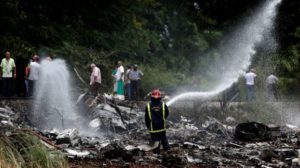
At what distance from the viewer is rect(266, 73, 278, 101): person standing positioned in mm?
26984

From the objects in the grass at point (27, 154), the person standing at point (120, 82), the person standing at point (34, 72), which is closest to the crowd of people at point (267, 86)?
the person standing at point (120, 82)

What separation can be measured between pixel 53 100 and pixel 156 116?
28.2 ft

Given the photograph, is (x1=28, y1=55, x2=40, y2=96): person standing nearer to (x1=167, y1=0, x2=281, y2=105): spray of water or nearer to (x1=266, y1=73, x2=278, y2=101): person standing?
(x1=266, y1=73, x2=278, y2=101): person standing

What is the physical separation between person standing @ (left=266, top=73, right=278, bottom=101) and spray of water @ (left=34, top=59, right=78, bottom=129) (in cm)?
1040

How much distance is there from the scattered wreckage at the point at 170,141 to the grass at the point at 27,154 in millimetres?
284

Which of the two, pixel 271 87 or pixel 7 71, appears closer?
pixel 7 71

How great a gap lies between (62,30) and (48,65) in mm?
7822

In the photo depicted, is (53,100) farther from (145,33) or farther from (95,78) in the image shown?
(145,33)

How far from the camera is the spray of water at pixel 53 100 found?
19.4m

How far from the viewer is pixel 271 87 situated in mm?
27344

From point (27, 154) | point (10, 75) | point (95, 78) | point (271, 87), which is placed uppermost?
point (10, 75)

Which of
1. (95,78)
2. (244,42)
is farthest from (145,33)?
(95,78)

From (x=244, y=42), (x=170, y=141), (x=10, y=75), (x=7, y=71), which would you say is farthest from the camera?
(x=244, y=42)

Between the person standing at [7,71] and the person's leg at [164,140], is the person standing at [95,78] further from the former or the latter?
the person's leg at [164,140]
